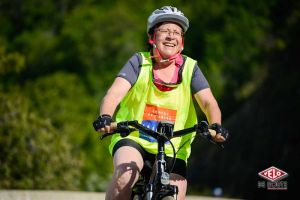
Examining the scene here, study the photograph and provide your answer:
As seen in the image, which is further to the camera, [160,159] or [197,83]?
[197,83]

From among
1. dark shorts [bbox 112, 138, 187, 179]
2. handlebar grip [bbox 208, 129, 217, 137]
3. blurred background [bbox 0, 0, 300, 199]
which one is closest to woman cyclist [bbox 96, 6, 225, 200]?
dark shorts [bbox 112, 138, 187, 179]

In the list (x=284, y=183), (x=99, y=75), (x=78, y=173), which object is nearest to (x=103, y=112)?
(x=284, y=183)

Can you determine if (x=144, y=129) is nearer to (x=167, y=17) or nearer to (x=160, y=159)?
(x=160, y=159)

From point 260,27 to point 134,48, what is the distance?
8.47 metres

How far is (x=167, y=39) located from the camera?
23.7ft

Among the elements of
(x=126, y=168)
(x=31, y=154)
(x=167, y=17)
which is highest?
(x=31, y=154)

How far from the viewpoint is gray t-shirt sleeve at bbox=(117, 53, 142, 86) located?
698 cm

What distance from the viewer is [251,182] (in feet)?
73.8

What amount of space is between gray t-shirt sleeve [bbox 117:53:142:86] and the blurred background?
16374 millimetres

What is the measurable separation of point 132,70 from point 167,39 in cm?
43

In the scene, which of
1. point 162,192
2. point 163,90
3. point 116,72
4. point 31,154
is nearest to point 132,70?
point 163,90

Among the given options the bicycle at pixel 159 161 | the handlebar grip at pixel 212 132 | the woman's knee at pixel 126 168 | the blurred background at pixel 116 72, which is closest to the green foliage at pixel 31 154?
the blurred background at pixel 116 72

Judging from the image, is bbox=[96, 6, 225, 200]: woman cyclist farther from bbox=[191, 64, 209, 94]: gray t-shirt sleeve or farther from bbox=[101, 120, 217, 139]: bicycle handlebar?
bbox=[101, 120, 217, 139]: bicycle handlebar

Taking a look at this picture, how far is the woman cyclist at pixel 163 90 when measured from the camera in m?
6.96
